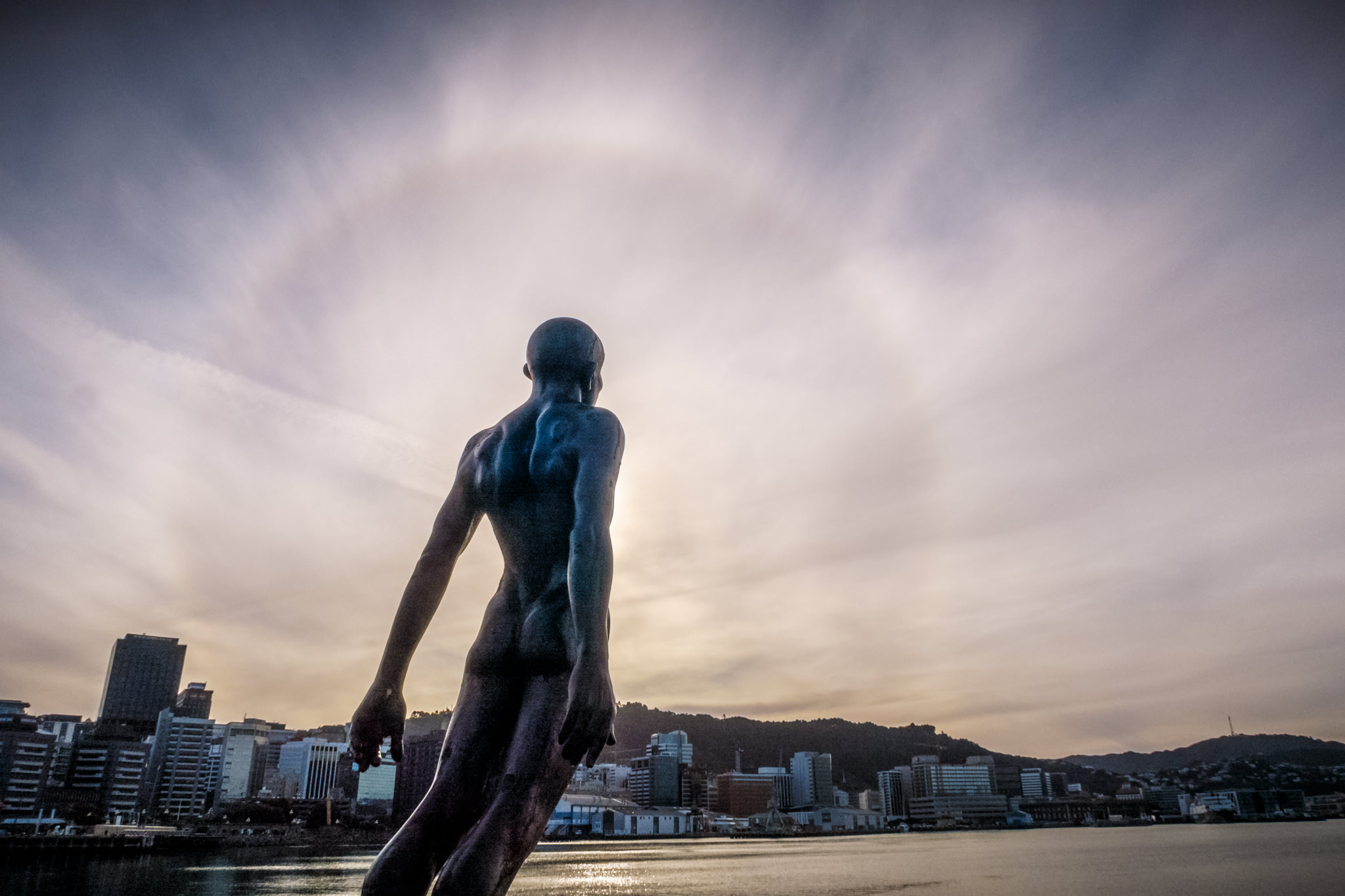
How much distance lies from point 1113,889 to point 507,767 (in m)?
58.8

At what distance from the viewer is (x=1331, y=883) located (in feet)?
157

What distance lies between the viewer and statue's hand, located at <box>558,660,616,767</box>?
2.65m

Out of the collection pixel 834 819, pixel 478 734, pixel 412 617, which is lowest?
pixel 834 819

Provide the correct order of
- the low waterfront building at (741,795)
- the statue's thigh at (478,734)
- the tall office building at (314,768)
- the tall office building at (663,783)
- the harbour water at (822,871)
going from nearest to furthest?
the statue's thigh at (478,734) < the harbour water at (822,871) < the tall office building at (314,768) < the tall office building at (663,783) < the low waterfront building at (741,795)

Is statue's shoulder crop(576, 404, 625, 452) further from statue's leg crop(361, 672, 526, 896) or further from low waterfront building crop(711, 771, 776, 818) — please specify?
low waterfront building crop(711, 771, 776, 818)

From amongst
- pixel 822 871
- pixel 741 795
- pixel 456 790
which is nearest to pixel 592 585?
pixel 456 790

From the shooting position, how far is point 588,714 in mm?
2660

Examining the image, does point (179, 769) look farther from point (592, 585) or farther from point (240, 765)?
point (592, 585)

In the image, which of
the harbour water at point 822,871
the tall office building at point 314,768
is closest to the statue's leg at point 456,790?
the harbour water at point 822,871

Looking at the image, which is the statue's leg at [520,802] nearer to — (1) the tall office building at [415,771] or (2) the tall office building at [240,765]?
(1) the tall office building at [415,771]

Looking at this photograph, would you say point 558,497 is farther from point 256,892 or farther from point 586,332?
point 256,892

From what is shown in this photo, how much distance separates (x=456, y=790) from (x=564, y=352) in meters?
1.84

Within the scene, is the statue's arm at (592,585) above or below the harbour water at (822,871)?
above

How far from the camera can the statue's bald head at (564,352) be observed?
372cm
